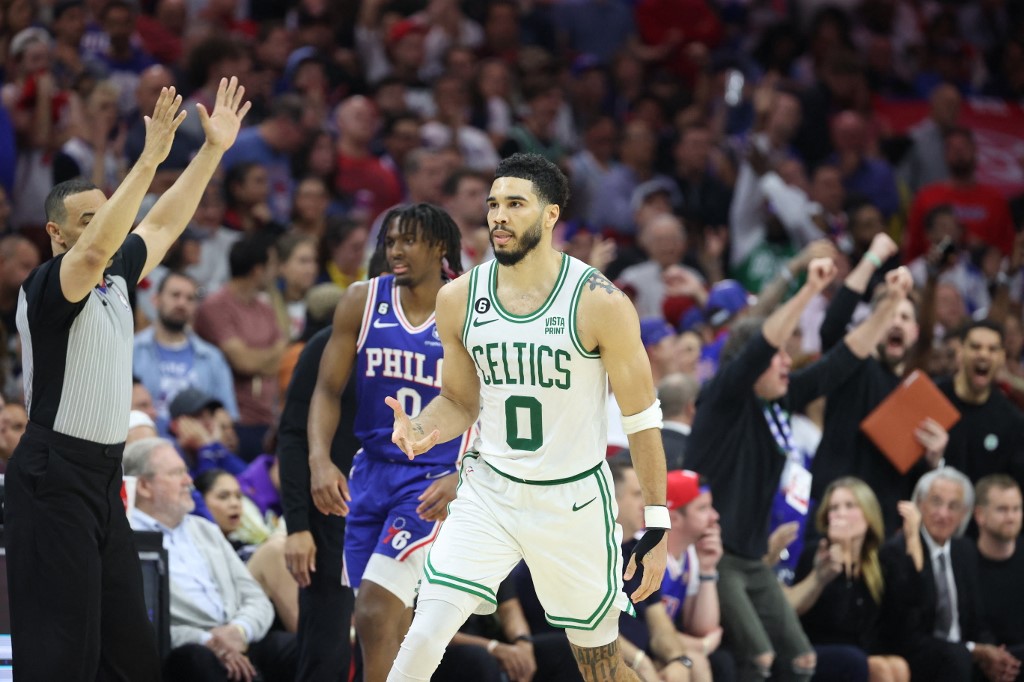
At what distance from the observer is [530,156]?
5660 mm

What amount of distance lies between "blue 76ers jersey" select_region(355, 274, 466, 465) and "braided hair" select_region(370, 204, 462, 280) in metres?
0.30

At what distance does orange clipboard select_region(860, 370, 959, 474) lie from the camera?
9.28 m

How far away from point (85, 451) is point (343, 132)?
734 centimetres

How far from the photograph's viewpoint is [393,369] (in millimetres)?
6434

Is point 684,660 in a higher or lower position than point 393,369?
lower

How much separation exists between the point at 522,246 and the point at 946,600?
475 centimetres

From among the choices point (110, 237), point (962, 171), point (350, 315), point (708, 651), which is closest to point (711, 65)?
point (962, 171)

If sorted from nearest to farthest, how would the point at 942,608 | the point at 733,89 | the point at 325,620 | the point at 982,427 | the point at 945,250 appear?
1. the point at 325,620
2. the point at 942,608
3. the point at 982,427
4. the point at 945,250
5. the point at 733,89

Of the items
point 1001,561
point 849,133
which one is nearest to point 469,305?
point 1001,561

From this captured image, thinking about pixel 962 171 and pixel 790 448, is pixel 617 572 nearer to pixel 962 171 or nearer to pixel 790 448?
pixel 790 448

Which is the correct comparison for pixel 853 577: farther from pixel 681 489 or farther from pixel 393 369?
pixel 393 369

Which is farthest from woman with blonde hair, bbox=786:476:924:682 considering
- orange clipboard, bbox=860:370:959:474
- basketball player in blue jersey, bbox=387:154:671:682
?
basketball player in blue jersey, bbox=387:154:671:682

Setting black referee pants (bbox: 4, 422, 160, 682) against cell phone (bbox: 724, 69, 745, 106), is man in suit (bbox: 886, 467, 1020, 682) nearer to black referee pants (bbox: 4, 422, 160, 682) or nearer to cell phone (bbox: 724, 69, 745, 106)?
black referee pants (bbox: 4, 422, 160, 682)

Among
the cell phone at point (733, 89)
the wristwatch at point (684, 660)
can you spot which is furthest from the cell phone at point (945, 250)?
the cell phone at point (733, 89)
